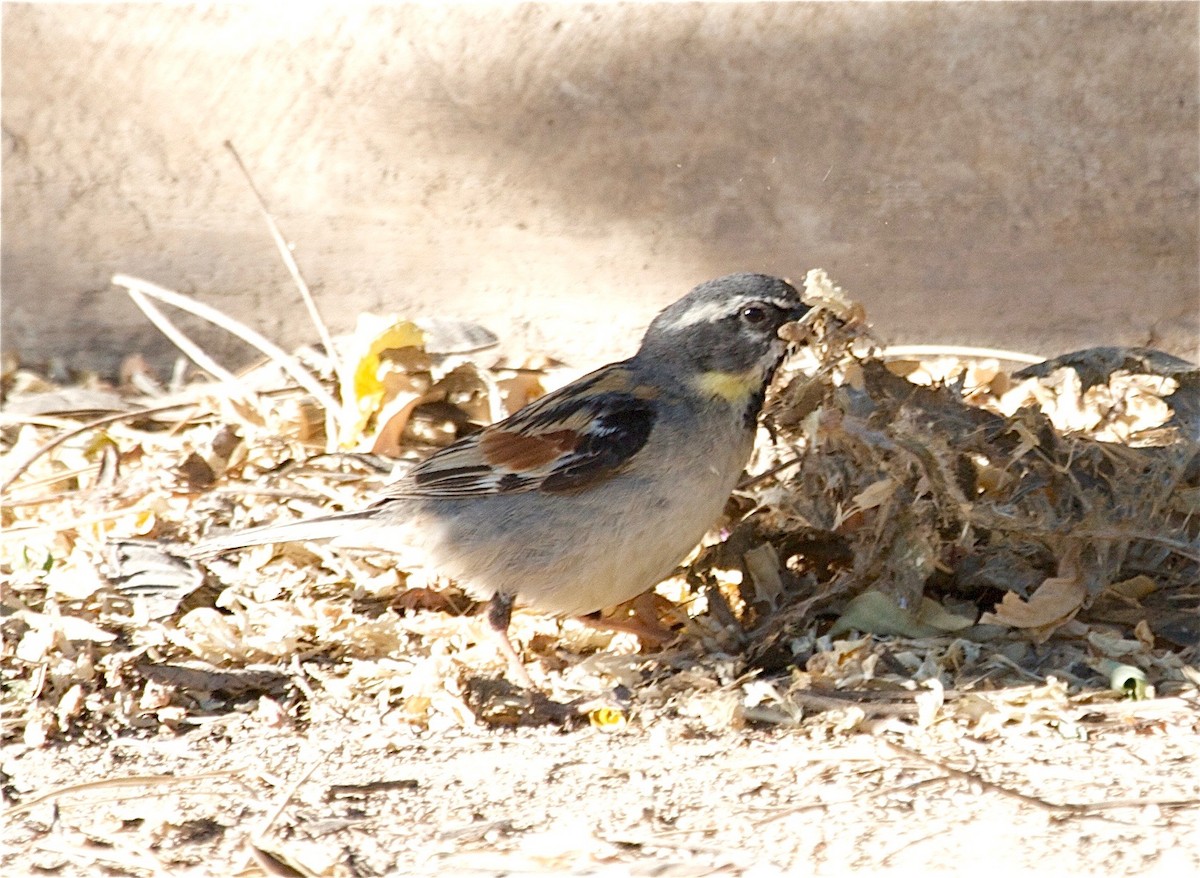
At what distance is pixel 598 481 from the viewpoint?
153 inches

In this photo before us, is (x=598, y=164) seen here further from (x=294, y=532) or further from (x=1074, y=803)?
(x=1074, y=803)

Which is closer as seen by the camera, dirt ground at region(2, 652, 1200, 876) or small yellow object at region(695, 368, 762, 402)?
dirt ground at region(2, 652, 1200, 876)

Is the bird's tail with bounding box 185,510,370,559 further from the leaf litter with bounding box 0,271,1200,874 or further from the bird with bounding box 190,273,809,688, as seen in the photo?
the leaf litter with bounding box 0,271,1200,874

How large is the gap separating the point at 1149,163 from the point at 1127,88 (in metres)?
0.26

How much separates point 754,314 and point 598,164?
1359 millimetres

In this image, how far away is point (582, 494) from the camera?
3908 millimetres

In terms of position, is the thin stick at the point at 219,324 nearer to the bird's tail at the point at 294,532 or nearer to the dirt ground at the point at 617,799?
the bird's tail at the point at 294,532

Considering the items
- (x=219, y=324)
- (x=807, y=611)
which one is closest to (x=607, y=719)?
(x=807, y=611)

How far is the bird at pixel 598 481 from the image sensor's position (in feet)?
12.7

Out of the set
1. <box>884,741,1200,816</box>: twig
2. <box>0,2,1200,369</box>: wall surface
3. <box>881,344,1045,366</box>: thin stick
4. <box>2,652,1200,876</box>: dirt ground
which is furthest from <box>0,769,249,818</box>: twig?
<box>881,344,1045,366</box>: thin stick

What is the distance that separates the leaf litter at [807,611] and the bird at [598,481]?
14cm

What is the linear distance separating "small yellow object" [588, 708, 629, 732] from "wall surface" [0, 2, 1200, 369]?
2.04 metres

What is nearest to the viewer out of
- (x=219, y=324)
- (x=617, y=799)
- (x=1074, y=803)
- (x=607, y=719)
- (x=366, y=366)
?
(x=1074, y=803)

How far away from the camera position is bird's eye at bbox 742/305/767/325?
4.04 metres
